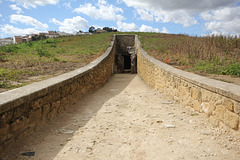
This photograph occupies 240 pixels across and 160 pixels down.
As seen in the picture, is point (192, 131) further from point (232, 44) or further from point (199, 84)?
point (232, 44)

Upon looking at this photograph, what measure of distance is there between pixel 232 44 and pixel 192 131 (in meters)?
9.75

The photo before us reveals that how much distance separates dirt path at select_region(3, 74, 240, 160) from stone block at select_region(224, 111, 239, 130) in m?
→ 0.13

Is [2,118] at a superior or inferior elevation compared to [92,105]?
superior

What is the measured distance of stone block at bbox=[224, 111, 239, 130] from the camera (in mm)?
2648

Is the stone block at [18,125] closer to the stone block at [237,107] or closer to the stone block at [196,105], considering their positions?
the stone block at [237,107]

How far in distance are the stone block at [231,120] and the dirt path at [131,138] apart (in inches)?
5.3

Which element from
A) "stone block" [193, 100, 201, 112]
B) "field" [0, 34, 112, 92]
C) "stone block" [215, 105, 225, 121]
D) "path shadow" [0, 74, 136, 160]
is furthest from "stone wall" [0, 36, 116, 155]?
"stone block" [215, 105, 225, 121]

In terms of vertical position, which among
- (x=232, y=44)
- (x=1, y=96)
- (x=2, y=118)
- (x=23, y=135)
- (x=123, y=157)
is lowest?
(x=123, y=157)

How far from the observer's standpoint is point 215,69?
22.9 ft

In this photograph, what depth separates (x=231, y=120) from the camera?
2740mm

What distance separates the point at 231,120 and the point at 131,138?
58.8 inches

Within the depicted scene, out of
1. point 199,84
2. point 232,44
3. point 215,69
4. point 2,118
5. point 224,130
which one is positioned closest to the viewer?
point 2,118

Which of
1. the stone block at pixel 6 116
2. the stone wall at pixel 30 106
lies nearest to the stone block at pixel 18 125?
the stone wall at pixel 30 106

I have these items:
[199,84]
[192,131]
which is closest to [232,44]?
[199,84]
